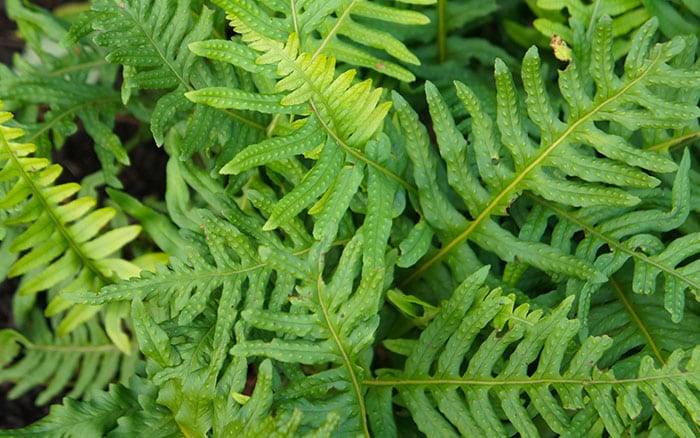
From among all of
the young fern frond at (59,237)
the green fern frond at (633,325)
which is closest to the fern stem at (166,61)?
the young fern frond at (59,237)

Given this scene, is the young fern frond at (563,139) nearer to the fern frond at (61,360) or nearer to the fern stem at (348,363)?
the fern stem at (348,363)

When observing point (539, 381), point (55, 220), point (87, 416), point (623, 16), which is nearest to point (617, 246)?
point (539, 381)

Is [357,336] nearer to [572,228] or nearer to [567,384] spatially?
[567,384]

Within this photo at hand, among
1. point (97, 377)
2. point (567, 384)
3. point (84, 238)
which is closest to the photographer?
point (567, 384)

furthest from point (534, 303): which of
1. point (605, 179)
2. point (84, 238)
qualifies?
point (84, 238)

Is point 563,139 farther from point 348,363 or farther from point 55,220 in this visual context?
point 55,220

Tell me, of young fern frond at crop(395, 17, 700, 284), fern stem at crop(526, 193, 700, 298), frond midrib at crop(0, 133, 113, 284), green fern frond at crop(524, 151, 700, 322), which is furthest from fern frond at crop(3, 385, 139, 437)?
fern stem at crop(526, 193, 700, 298)

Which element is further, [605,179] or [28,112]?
[28,112]
